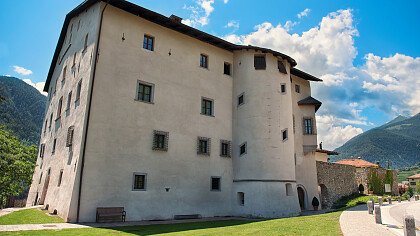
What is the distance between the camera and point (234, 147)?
945 inches

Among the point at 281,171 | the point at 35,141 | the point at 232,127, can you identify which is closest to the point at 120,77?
the point at 232,127

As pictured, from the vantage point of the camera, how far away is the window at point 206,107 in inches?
902

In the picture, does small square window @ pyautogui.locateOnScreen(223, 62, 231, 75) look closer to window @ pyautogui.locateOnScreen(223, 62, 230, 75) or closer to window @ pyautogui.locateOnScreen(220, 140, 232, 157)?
window @ pyautogui.locateOnScreen(223, 62, 230, 75)

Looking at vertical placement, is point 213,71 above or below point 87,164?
above

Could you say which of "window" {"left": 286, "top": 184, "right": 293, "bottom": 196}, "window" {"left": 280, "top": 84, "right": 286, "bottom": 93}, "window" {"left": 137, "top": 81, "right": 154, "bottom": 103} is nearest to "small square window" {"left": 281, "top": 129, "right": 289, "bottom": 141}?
"window" {"left": 280, "top": 84, "right": 286, "bottom": 93}

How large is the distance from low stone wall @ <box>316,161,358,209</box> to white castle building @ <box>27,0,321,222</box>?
34.5 feet

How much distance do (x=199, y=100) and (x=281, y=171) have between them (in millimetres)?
8504

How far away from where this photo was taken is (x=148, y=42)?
68.6 ft

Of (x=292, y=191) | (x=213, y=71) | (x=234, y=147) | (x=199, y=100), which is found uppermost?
(x=213, y=71)

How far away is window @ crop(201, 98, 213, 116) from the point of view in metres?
22.9

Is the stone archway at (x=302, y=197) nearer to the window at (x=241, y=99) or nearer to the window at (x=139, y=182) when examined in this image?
the window at (x=241, y=99)

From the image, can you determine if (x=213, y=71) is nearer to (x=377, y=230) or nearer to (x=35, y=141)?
(x=377, y=230)

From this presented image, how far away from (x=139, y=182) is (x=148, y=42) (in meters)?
9.77

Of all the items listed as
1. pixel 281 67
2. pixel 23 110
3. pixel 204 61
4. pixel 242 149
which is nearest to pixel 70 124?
pixel 204 61
